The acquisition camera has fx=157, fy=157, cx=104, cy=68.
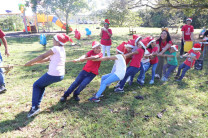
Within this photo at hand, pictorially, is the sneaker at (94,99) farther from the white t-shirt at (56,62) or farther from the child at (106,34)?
the child at (106,34)

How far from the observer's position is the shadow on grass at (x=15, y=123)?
331 cm

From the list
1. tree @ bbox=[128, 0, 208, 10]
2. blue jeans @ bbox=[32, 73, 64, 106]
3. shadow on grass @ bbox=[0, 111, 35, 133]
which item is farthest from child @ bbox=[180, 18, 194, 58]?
shadow on grass @ bbox=[0, 111, 35, 133]

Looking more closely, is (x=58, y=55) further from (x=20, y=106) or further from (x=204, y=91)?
(x=204, y=91)

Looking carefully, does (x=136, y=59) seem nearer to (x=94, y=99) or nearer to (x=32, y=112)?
(x=94, y=99)

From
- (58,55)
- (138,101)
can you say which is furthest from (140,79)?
(58,55)

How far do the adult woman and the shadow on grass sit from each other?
4.66 meters

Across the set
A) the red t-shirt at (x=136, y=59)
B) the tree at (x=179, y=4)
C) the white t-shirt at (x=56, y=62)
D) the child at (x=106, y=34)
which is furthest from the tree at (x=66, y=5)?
the white t-shirt at (x=56, y=62)

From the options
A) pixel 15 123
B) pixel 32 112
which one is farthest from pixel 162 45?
pixel 15 123

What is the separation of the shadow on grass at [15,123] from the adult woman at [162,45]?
4.66m

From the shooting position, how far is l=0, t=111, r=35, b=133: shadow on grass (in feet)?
10.8

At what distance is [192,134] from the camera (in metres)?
3.17

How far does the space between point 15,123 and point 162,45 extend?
5.33 meters

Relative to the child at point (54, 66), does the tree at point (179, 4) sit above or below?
above

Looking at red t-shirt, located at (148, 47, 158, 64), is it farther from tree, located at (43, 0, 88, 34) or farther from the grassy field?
tree, located at (43, 0, 88, 34)
